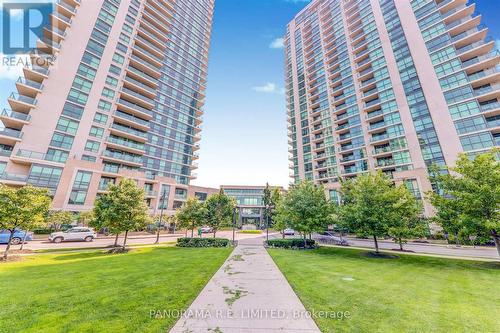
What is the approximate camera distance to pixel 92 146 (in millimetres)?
40656

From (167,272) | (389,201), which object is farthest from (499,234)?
(167,272)

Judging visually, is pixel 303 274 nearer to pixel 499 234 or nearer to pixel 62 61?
pixel 499 234

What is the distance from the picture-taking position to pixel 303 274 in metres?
11.7

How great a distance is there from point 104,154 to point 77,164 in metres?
5.36

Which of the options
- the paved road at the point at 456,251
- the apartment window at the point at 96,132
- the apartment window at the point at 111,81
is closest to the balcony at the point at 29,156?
the apartment window at the point at 96,132

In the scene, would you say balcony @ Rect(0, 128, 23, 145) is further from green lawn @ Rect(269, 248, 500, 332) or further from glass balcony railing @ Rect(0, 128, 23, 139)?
green lawn @ Rect(269, 248, 500, 332)

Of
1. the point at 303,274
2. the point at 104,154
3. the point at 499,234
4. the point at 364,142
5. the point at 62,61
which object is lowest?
the point at 303,274

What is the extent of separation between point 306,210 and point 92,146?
142 ft

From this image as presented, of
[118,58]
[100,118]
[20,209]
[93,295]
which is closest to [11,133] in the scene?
[100,118]

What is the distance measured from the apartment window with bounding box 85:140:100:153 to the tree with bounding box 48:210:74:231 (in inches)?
524

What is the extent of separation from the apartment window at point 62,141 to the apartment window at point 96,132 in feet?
11.6

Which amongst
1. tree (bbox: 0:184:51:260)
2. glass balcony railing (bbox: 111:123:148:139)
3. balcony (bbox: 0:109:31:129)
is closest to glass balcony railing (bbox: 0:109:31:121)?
balcony (bbox: 0:109:31:129)

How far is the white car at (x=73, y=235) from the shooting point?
2491cm

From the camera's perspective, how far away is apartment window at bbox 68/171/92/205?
117 feet
